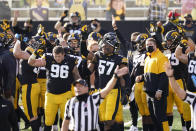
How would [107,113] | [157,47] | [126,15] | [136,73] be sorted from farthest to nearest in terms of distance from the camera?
[126,15], [136,73], [157,47], [107,113]

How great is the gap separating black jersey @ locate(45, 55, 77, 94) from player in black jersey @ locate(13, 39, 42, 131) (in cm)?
80

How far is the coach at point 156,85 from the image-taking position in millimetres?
9305

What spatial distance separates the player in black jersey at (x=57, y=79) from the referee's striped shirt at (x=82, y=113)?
174cm

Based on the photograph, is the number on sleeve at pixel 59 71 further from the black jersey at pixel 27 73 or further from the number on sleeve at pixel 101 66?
the black jersey at pixel 27 73

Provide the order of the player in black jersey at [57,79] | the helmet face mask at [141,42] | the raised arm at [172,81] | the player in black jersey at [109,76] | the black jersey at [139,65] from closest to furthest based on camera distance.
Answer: the raised arm at [172,81]
the player in black jersey at [109,76]
the player in black jersey at [57,79]
the black jersey at [139,65]
the helmet face mask at [141,42]

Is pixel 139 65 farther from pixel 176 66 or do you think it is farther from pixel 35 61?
pixel 35 61

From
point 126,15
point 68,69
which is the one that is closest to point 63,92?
point 68,69

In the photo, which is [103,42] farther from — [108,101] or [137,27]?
[137,27]

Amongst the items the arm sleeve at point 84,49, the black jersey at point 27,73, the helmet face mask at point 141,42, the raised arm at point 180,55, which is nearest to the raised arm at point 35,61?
the black jersey at point 27,73

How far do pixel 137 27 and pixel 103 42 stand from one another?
8675mm

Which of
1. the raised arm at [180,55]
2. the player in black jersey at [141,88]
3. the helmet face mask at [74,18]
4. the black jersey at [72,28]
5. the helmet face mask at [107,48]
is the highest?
the helmet face mask at [74,18]

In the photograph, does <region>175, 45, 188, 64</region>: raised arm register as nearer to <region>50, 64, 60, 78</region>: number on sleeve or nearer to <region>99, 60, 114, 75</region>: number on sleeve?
<region>99, 60, 114, 75</region>: number on sleeve

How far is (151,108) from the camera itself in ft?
31.3

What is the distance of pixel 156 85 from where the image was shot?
9.40 m
